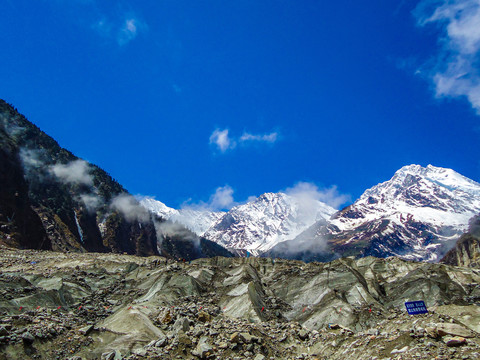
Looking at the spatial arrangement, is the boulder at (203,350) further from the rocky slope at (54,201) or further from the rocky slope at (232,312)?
the rocky slope at (54,201)

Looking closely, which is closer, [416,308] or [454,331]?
[454,331]

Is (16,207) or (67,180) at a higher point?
(67,180)

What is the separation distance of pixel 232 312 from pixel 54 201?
428 ft

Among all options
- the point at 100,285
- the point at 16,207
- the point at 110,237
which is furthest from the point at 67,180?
the point at 100,285

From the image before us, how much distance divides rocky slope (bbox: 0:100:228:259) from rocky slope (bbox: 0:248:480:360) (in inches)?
1969

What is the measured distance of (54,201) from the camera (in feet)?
440

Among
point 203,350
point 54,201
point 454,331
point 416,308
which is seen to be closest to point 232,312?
point 203,350

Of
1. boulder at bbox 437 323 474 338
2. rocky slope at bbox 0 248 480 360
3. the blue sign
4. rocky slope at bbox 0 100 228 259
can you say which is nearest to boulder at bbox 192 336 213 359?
rocky slope at bbox 0 248 480 360

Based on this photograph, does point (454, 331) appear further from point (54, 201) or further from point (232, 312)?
point (54, 201)

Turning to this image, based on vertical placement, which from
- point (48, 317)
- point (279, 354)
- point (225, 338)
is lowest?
point (279, 354)

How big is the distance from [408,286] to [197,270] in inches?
1328

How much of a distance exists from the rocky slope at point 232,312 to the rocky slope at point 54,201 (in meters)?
50.0

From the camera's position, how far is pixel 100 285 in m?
44.6

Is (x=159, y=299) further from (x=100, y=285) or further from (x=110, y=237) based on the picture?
(x=110, y=237)
